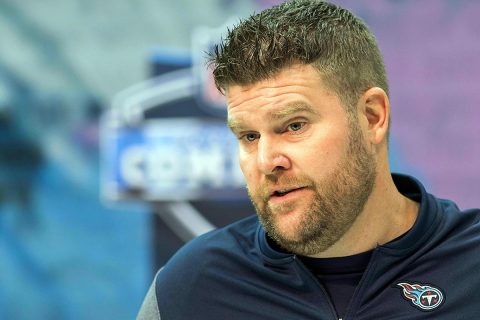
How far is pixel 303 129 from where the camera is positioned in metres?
1.45

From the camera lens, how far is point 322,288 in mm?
1516

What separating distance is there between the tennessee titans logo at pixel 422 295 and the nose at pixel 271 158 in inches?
14.3

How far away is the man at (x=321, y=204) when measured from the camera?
1451 mm

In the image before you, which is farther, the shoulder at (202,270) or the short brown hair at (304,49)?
the shoulder at (202,270)

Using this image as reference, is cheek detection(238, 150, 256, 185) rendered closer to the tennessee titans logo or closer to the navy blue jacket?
the navy blue jacket

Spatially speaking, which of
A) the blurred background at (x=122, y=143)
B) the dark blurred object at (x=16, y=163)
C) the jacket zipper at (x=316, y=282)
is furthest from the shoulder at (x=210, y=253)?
the dark blurred object at (x=16, y=163)

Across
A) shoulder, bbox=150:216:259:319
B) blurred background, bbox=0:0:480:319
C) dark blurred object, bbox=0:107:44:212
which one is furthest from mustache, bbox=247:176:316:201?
dark blurred object, bbox=0:107:44:212

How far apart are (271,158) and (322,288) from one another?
0.31 m

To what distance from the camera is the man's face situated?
1436 millimetres

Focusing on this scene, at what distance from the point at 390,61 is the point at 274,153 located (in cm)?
169

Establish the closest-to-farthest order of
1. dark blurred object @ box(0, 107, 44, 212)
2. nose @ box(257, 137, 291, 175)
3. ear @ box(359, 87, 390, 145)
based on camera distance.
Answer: nose @ box(257, 137, 291, 175) < ear @ box(359, 87, 390, 145) < dark blurred object @ box(0, 107, 44, 212)

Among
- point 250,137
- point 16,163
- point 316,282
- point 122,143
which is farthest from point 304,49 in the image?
point 16,163

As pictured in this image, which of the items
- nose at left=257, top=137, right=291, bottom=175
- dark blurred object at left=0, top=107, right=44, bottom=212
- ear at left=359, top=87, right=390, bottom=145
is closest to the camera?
nose at left=257, top=137, right=291, bottom=175

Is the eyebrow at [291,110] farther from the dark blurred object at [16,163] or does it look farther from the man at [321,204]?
the dark blurred object at [16,163]
